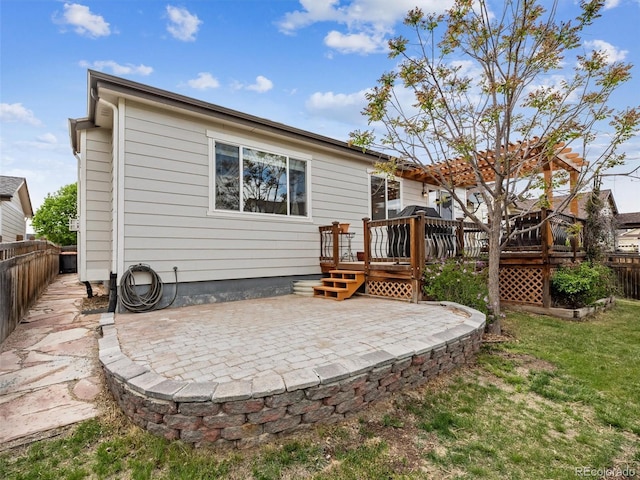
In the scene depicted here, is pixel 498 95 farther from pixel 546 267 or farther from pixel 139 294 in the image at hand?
pixel 139 294

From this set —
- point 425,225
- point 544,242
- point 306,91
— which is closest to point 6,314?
point 425,225

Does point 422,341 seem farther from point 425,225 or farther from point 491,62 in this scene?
point 491,62

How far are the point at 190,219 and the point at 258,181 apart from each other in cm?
161

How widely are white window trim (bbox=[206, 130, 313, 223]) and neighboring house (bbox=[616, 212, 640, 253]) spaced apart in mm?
14227

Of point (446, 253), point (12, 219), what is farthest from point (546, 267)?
point (12, 219)

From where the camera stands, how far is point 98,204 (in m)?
6.13

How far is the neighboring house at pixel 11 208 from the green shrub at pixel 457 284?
14974 mm

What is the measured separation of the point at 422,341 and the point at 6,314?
5.01 metres

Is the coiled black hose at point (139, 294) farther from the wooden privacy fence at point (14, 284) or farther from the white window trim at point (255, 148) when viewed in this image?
the white window trim at point (255, 148)

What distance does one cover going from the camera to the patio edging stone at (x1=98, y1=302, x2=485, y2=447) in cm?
204

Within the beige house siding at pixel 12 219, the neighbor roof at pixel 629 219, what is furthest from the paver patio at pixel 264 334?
the neighbor roof at pixel 629 219

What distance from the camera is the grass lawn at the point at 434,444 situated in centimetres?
192

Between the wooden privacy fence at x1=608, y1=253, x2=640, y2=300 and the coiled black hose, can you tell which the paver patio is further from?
the wooden privacy fence at x1=608, y1=253, x2=640, y2=300

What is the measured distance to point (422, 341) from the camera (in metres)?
3.24
